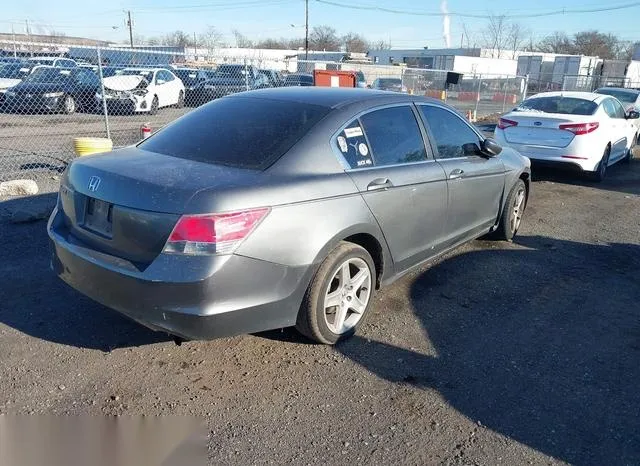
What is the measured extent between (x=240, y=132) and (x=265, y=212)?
0.88 meters

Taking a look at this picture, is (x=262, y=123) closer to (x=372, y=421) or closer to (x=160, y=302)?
(x=160, y=302)

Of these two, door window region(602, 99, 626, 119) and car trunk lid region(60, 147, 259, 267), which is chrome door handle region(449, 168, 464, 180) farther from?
door window region(602, 99, 626, 119)

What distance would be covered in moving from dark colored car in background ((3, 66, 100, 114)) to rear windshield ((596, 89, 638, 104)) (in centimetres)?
1573

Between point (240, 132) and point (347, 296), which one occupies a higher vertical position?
point (240, 132)

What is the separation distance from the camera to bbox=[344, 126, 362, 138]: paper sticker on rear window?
11.9ft

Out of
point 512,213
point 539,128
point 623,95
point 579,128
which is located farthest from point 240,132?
point 623,95

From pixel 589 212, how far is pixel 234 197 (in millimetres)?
6172

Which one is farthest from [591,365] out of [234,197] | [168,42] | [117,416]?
[168,42]

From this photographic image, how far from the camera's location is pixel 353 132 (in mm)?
3666

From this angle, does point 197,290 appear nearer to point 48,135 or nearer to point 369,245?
point 369,245

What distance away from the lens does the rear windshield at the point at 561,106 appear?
9.05 m

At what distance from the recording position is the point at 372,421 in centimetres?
288

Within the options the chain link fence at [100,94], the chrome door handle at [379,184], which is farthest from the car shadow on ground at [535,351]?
the chain link fence at [100,94]

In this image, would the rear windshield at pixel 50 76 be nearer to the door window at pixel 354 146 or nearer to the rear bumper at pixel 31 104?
the rear bumper at pixel 31 104
